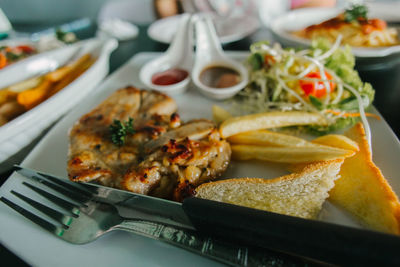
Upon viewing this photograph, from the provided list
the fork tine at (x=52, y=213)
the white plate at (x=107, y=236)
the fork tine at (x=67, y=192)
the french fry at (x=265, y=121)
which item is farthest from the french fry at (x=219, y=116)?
the fork tine at (x=52, y=213)

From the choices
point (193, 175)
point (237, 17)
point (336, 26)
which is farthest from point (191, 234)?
point (237, 17)

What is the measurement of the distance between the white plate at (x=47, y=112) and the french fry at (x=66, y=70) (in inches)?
8.6

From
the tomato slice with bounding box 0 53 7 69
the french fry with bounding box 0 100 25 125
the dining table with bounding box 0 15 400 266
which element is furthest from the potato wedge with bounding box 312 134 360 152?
the tomato slice with bounding box 0 53 7 69

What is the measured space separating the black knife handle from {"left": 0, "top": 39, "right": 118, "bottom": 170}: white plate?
1.81m

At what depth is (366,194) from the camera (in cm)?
164

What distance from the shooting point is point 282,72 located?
118 inches

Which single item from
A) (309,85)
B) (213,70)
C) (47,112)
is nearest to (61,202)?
(47,112)

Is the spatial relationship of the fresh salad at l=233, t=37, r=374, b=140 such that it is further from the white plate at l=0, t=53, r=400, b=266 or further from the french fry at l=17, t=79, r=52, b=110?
the french fry at l=17, t=79, r=52, b=110

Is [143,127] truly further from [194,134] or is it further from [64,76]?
[64,76]

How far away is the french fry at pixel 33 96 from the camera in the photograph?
2779 millimetres

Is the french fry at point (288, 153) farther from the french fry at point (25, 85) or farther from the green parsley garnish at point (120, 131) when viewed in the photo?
the french fry at point (25, 85)

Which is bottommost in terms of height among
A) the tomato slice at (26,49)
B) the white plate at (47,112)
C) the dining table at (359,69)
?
the dining table at (359,69)

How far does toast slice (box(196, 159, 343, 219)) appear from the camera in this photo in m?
1.65

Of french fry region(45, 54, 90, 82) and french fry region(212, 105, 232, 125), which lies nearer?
french fry region(212, 105, 232, 125)
